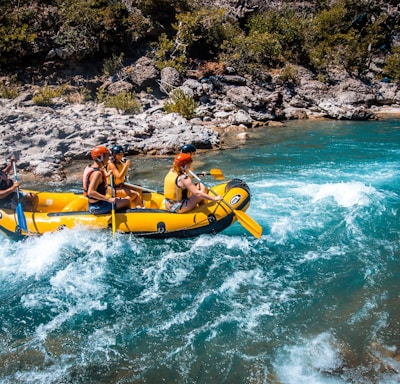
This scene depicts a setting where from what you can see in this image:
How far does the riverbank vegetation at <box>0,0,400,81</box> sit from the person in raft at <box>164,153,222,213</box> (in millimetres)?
15622

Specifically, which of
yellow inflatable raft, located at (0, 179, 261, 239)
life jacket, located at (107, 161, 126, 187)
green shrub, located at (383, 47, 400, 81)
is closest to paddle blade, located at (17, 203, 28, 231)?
yellow inflatable raft, located at (0, 179, 261, 239)

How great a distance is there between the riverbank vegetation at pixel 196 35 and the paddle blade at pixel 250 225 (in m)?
16.0

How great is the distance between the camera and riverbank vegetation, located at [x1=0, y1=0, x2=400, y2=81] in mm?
19953

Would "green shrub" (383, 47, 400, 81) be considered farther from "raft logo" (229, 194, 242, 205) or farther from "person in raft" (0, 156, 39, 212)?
"person in raft" (0, 156, 39, 212)

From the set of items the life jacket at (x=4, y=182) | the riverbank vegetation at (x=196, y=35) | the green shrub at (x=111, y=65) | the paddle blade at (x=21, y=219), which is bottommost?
the paddle blade at (x=21, y=219)

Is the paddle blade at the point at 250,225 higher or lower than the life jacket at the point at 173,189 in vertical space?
lower

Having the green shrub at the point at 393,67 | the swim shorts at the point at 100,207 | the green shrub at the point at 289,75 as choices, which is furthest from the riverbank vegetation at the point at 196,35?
the swim shorts at the point at 100,207

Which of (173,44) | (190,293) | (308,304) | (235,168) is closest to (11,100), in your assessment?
(173,44)

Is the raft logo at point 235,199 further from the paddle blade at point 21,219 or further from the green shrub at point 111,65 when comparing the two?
the green shrub at point 111,65

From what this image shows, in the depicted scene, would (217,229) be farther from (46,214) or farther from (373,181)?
(373,181)

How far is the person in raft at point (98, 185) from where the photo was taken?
5566 millimetres

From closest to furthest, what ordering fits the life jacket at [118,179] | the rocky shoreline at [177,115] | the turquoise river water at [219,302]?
1. the turquoise river water at [219,302]
2. the life jacket at [118,179]
3. the rocky shoreline at [177,115]

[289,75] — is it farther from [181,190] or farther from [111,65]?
[181,190]

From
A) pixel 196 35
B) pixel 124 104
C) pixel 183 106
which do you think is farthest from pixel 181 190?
pixel 196 35
